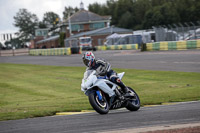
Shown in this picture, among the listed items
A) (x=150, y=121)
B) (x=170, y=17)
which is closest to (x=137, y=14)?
(x=170, y=17)

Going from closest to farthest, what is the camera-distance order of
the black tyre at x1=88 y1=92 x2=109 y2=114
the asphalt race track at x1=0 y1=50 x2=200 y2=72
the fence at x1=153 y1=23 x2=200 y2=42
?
the black tyre at x1=88 y1=92 x2=109 y2=114
the asphalt race track at x1=0 y1=50 x2=200 y2=72
the fence at x1=153 y1=23 x2=200 y2=42

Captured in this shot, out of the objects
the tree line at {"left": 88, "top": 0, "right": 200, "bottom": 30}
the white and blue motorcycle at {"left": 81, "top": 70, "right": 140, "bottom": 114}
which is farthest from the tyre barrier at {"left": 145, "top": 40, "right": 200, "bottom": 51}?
the tree line at {"left": 88, "top": 0, "right": 200, "bottom": 30}

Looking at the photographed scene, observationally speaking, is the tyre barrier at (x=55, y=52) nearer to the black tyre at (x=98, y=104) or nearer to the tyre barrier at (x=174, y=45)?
the tyre barrier at (x=174, y=45)

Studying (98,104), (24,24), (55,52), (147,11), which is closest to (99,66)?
(98,104)

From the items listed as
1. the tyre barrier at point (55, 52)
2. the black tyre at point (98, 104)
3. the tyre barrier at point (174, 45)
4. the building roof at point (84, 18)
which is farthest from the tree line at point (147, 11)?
the black tyre at point (98, 104)

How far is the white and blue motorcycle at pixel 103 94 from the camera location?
898 centimetres

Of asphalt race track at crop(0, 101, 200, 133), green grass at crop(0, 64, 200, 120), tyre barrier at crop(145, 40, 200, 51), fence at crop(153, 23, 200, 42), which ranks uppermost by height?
fence at crop(153, 23, 200, 42)

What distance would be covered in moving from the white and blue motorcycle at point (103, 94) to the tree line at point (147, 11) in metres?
97.2

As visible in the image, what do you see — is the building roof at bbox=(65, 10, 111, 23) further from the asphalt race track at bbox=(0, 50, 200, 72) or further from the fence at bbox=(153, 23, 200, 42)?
the asphalt race track at bbox=(0, 50, 200, 72)

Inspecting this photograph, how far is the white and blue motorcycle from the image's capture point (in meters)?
8.98

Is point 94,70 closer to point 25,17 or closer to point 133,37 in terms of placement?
point 133,37

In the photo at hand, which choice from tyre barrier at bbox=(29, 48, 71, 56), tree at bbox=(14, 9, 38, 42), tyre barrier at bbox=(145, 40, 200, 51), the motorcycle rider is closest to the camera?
the motorcycle rider

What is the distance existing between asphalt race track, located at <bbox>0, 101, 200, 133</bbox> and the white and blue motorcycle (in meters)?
0.34

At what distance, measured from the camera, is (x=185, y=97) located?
40.0 ft
